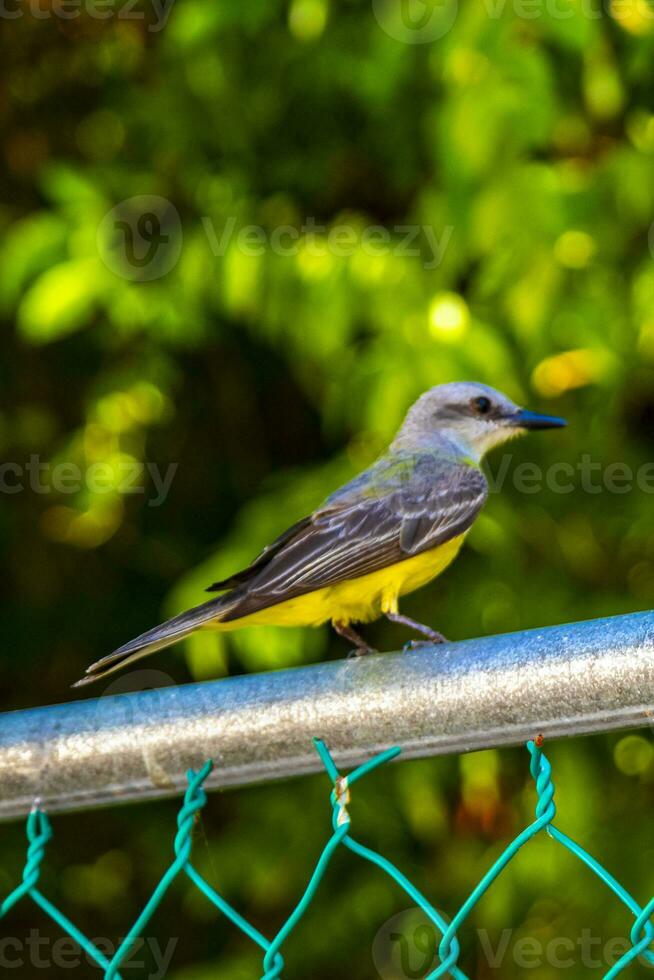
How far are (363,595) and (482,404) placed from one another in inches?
45.7

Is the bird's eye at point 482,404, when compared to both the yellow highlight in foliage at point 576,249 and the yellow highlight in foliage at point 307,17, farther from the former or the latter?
the yellow highlight in foliage at point 307,17

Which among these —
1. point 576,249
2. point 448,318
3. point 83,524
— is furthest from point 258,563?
point 83,524

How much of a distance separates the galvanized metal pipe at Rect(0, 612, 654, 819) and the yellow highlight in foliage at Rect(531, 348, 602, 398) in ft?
9.95

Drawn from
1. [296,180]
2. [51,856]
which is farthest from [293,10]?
[51,856]

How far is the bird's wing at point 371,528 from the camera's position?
2953 millimetres

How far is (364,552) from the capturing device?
322cm

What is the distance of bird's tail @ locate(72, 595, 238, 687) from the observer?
2.20m

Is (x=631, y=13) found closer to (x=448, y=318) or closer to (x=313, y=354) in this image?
(x=448, y=318)

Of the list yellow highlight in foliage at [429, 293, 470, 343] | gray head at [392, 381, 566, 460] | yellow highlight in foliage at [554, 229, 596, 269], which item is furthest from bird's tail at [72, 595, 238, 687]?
yellow highlight in foliage at [554, 229, 596, 269]

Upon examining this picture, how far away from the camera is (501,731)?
61.4 inches

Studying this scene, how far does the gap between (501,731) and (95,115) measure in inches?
183

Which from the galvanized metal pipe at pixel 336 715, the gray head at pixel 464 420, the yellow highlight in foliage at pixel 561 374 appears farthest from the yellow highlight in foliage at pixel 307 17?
the galvanized metal pipe at pixel 336 715

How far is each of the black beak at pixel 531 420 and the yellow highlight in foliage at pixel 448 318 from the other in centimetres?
36

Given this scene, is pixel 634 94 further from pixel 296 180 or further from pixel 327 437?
pixel 327 437
